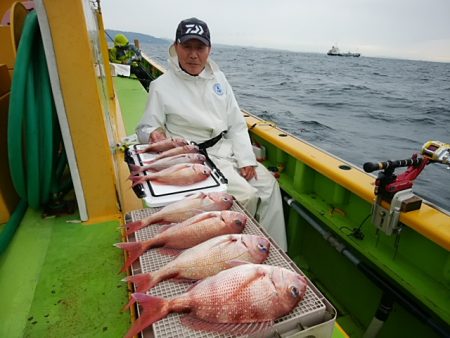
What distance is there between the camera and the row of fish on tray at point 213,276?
1.10m

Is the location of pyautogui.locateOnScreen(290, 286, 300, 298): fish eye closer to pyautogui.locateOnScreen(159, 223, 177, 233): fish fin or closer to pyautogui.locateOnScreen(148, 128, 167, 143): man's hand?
pyautogui.locateOnScreen(159, 223, 177, 233): fish fin

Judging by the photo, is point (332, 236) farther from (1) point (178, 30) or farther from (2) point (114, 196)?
(1) point (178, 30)

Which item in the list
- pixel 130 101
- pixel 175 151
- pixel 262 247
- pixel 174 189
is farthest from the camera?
pixel 130 101

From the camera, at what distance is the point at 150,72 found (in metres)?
11.2

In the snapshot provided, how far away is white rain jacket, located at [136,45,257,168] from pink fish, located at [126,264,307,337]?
6.49 ft

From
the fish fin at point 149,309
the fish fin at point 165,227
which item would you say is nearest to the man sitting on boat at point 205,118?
the fish fin at point 165,227

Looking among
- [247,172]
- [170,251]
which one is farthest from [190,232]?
[247,172]

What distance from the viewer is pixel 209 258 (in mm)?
1347

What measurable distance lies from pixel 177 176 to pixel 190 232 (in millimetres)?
557

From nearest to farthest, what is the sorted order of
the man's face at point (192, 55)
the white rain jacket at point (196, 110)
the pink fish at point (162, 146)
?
1. the pink fish at point (162, 146)
2. the man's face at point (192, 55)
3. the white rain jacket at point (196, 110)

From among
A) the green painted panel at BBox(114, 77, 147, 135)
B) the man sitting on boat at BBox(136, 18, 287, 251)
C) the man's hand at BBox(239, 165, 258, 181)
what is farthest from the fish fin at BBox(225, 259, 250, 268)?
the green painted panel at BBox(114, 77, 147, 135)

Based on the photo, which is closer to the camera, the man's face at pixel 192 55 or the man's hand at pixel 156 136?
the man's hand at pixel 156 136

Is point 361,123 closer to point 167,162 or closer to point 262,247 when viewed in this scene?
point 167,162

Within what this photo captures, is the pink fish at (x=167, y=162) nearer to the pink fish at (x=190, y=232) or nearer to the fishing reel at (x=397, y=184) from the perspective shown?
the pink fish at (x=190, y=232)
